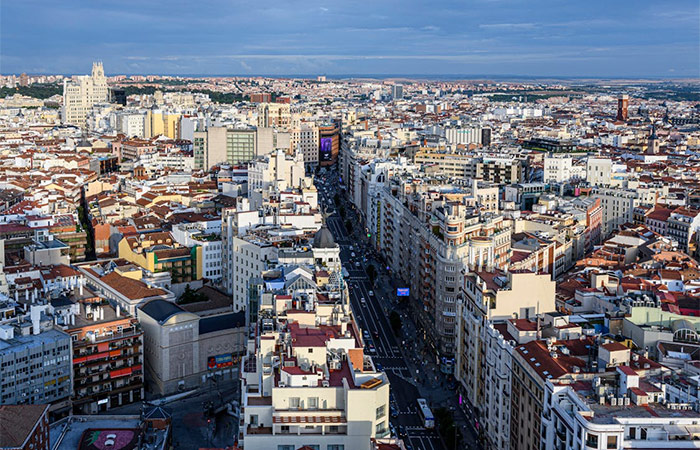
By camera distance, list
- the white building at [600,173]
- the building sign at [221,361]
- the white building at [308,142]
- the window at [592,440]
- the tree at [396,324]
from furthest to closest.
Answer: the white building at [308,142]
the white building at [600,173]
the tree at [396,324]
the building sign at [221,361]
the window at [592,440]

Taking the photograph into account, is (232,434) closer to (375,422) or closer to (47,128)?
(375,422)

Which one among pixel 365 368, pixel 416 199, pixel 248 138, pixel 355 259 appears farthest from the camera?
pixel 248 138

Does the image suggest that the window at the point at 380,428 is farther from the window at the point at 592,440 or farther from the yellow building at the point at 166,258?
the yellow building at the point at 166,258

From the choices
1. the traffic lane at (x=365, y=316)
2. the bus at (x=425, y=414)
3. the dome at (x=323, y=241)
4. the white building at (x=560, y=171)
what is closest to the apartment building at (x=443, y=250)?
the traffic lane at (x=365, y=316)

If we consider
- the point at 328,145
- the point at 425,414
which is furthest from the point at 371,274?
the point at 328,145

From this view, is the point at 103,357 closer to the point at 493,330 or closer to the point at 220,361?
the point at 220,361

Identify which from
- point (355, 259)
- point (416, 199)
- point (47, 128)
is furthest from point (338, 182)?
point (47, 128)
